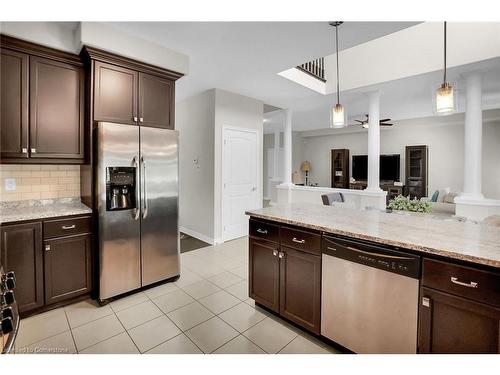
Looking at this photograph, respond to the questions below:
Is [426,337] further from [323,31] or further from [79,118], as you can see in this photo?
[79,118]

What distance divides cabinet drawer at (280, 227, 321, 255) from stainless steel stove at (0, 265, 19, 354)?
157cm

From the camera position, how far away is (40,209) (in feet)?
8.09

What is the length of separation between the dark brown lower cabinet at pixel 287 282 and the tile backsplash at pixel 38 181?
2.11 meters

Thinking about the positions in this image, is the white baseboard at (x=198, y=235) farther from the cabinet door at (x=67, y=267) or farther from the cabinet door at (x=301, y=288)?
the cabinet door at (x=301, y=288)

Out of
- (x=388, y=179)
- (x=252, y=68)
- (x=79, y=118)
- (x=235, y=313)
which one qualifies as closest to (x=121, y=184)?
(x=79, y=118)

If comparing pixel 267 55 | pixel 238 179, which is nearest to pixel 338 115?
pixel 267 55

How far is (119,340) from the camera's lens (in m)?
1.92

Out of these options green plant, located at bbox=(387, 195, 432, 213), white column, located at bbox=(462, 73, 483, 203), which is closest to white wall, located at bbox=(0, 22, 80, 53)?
green plant, located at bbox=(387, 195, 432, 213)

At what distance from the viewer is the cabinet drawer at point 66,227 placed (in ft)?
7.31

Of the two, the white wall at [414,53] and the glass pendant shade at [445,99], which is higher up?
the white wall at [414,53]

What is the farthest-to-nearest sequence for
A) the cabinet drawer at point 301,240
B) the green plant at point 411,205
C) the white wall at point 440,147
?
the white wall at point 440,147
the green plant at point 411,205
the cabinet drawer at point 301,240

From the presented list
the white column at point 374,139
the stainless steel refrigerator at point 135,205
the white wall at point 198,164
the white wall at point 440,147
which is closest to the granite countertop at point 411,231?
the stainless steel refrigerator at point 135,205

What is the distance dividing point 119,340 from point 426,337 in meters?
2.03

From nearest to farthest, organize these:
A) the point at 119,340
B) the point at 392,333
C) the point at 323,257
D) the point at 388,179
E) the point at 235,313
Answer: the point at 392,333 → the point at 323,257 → the point at 119,340 → the point at 235,313 → the point at 388,179
